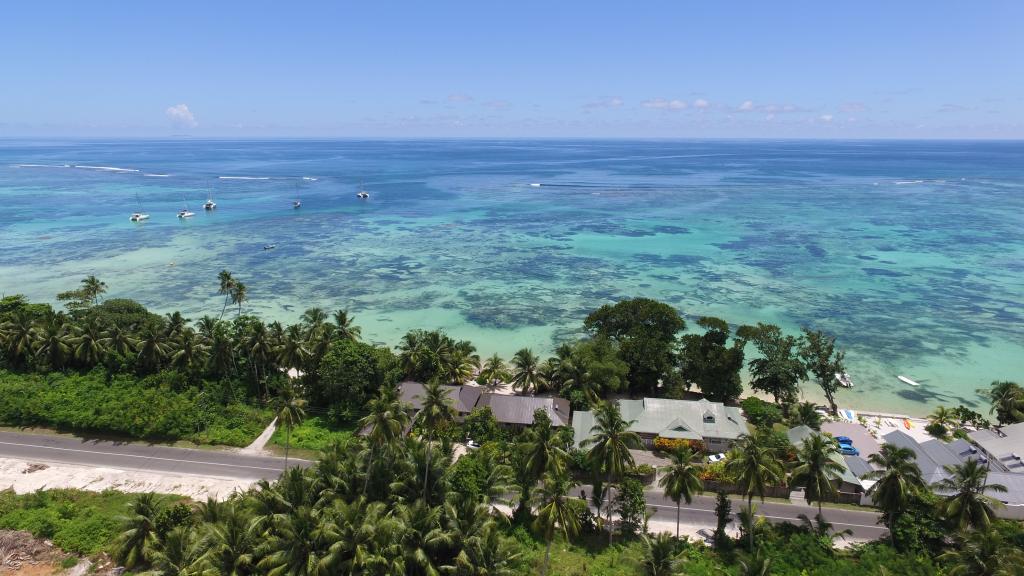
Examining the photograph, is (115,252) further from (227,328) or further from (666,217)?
(666,217)

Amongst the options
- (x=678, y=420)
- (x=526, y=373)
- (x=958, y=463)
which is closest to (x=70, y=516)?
(x=526, y=373)

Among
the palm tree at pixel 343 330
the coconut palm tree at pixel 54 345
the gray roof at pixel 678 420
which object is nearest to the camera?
the gray roof at pixel 678 420

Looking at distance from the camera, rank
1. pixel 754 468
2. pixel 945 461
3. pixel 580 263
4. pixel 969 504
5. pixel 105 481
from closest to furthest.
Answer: pixel 969 504 → pixel 754 468 → pixel 105 481 → pixel 945 461 → pixel 580 263

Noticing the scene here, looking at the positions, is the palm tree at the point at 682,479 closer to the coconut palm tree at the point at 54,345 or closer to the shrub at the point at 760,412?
the shrub at the point at 760,412

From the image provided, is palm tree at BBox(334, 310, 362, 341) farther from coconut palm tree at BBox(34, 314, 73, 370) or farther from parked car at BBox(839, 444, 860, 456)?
parked car at BBox(839, 444, 860, 456)

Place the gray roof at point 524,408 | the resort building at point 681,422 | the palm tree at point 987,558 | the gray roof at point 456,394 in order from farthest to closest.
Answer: the gray roof at point 456,394 → the gray roof at point 524,408 → the resort building at point 681,422 → the palm tree at point 987,558

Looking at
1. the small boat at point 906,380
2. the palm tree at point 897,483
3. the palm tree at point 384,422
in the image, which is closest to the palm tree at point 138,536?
the palm tree at point 384,422

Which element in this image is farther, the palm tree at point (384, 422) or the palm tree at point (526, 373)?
the palm tree at point (526, 373)

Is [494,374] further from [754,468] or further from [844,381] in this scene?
[844,381]

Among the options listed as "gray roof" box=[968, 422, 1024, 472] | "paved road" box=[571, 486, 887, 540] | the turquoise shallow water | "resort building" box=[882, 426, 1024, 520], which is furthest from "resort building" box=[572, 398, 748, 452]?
the turquoise shallow water
